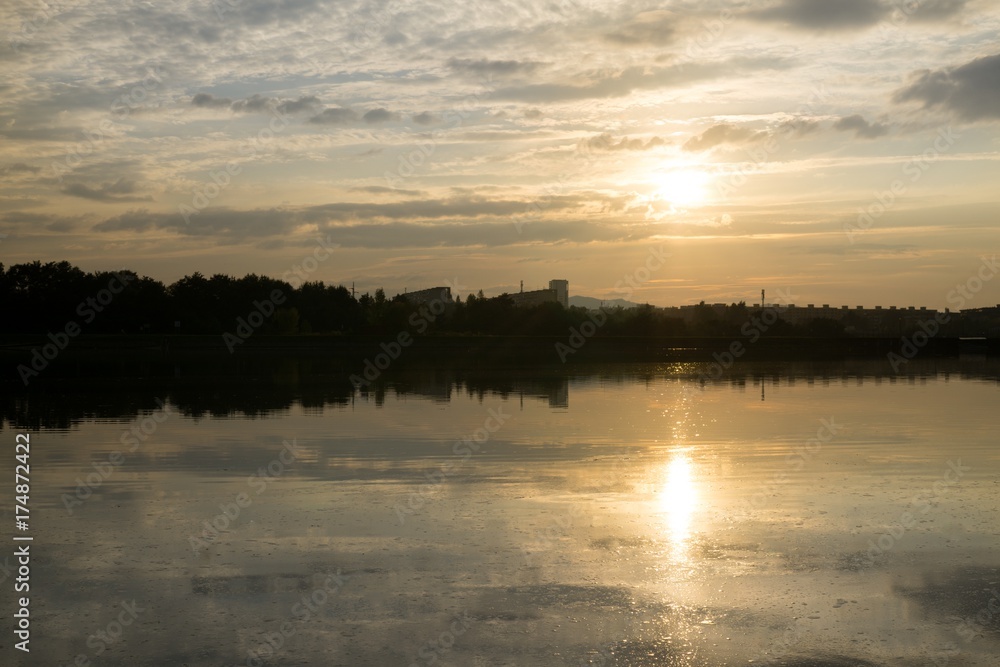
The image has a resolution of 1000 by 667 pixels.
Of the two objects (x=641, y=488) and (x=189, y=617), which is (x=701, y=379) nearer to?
(x=641, y=488)

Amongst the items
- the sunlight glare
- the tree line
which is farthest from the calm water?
the tree line

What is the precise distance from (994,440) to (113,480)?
16322 millimetres

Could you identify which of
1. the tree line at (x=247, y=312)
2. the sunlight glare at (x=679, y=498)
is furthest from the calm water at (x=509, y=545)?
the tree line at (x=247, y=312)

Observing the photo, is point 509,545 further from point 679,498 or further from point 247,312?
point 247,312

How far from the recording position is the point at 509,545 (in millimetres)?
10414

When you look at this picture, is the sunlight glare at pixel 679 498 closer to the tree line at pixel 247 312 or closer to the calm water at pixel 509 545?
the calm water at pixel 509 545

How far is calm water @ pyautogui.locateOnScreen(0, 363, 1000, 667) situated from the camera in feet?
24.9

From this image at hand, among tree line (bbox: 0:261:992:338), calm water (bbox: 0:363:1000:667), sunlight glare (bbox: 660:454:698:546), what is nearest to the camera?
calm water (bbox: 0:363:1000:667)

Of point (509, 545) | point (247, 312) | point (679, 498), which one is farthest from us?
point (247, 312)

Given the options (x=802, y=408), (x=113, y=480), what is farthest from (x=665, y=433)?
(x=113, y=480)

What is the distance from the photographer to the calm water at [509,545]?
7.60 meters

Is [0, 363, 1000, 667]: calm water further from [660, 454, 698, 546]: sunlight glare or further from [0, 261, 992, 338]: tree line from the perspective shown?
[0, 261, 992, 338]: tree line

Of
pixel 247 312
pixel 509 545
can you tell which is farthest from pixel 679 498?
pixel 247 312

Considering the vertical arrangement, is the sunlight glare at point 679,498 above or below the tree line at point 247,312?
below
